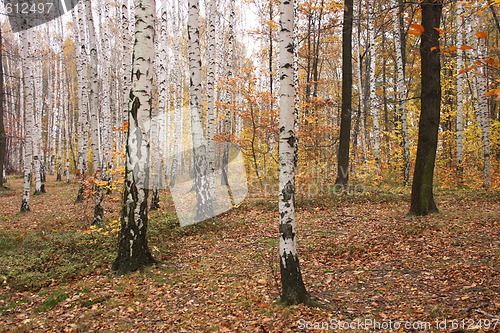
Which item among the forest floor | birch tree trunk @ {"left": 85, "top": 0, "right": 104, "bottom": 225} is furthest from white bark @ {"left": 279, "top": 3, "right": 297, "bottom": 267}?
birch tree trunk @ {"left": 85, "top": 0, "right": 104, "bottom": 225}

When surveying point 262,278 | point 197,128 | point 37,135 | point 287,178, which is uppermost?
point 37,135

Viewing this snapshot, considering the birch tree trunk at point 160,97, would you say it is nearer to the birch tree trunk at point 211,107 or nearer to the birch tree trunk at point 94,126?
the birch tree trunk at point 211,107

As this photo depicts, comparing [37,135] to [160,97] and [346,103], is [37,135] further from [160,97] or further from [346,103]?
[346,103]

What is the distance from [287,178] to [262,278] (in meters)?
2.33

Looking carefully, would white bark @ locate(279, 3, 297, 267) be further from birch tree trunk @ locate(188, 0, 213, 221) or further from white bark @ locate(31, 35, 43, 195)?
white bark @ locate(31, 35, 43, 195)

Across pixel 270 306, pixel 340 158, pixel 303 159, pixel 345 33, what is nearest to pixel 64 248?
pixel 270 306

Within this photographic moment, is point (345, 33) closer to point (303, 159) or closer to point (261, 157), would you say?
point (303, 159)

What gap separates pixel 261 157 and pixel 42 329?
1592cm

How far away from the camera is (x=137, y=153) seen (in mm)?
5789

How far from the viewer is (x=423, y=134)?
7.56 m

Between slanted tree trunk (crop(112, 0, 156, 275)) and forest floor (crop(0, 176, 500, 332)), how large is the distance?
523 mm

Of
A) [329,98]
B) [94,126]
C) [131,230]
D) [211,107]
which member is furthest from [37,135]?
[329,98]

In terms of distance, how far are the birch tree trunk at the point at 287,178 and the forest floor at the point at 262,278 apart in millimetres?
303

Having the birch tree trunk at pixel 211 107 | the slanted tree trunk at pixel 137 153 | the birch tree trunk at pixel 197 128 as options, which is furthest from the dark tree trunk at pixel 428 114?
the birch tree trunk at pixel 211 107
